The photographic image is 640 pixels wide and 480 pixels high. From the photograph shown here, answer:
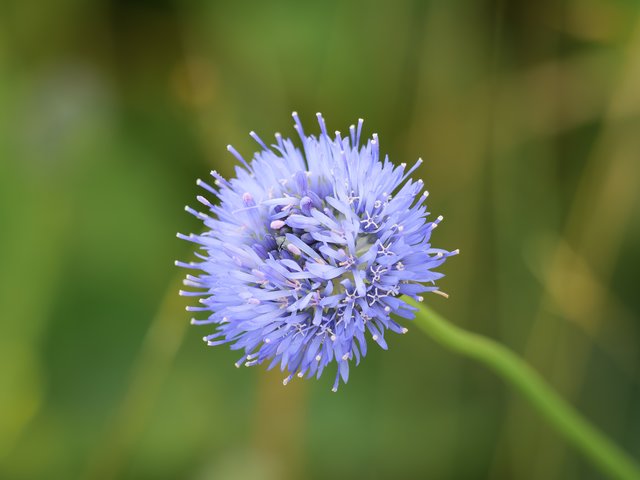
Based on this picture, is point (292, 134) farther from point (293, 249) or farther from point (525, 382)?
point (525, 382)

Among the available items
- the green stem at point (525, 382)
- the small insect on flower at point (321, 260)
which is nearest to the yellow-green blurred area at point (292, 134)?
the green stem at point (525, 382)

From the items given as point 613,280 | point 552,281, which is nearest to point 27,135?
point 552,281

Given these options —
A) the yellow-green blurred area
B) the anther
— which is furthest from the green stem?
the yellow-green blurred area

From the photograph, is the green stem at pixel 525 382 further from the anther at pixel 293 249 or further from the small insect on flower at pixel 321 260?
the anther at pixel 293 249

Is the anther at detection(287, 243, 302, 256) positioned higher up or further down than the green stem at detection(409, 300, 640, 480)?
higher up

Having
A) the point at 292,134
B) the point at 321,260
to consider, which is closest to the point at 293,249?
the point at 321,260

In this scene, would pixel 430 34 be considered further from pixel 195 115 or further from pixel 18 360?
pixel 18 360

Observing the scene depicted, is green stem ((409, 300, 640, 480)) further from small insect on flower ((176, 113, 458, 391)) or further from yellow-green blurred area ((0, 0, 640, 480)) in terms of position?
yellow-green blurred area ((0, 0, 640, 480))
